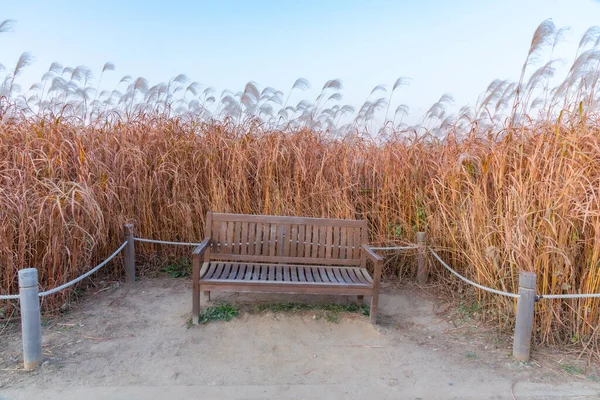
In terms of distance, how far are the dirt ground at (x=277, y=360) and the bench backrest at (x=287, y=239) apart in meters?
0.62

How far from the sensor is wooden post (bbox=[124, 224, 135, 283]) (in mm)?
4375

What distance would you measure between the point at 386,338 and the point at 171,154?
3.18m

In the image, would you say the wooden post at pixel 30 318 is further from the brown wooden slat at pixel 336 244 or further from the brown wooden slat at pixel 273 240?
the brown wooden slat at pixel 336 244

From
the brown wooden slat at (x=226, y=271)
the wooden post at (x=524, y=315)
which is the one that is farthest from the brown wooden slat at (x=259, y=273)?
the wooden post at (x=524, y=315)

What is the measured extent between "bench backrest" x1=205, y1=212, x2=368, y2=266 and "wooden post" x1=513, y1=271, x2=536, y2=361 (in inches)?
58.2

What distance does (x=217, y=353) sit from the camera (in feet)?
9.80

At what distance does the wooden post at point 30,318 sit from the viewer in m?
2.60

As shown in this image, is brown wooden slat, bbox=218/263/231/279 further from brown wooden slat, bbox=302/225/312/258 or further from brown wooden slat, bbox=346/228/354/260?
brown wooden slat, bbox=346/228/354/260

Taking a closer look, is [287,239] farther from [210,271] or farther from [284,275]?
[210,271]

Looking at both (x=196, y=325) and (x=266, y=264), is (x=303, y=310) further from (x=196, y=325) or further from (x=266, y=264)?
(x=196, y=325)

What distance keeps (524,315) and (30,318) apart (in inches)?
128

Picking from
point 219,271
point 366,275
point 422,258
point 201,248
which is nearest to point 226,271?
point 219,271

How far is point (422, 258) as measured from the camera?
14.7ft

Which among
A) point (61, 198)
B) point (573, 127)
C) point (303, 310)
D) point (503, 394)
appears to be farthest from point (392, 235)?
point (61, 198)
